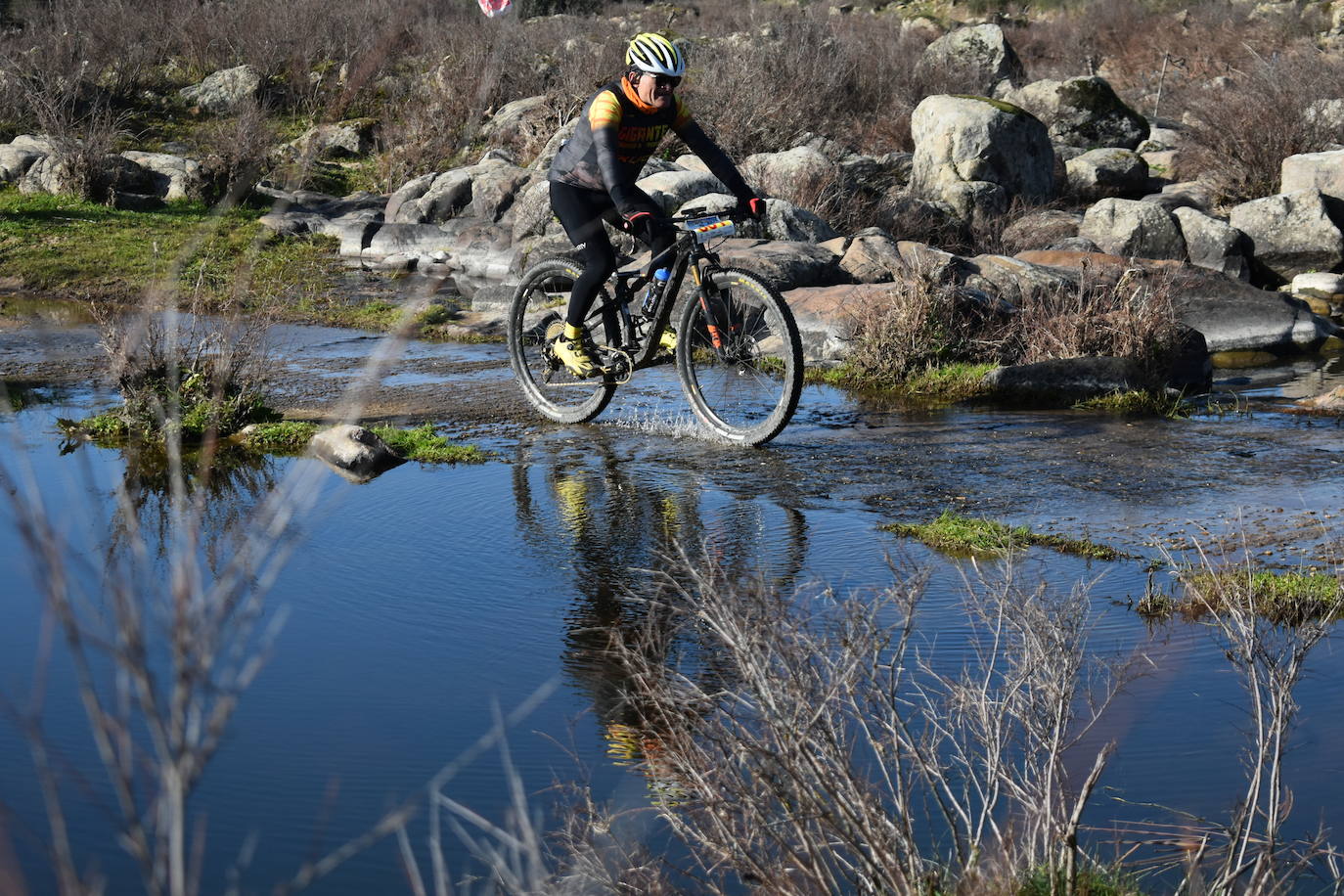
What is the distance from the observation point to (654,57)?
25.2 ft

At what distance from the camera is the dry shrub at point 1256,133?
21.1 m

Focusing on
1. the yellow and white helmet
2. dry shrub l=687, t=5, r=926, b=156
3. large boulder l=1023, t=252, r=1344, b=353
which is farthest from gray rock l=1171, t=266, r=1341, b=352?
dry shrub l=687, t=5, r=926, b=156

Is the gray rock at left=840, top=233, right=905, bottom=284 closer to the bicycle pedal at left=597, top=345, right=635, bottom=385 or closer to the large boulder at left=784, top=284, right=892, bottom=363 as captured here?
the large boulder at left=784, top=284, right=892, bottom=363

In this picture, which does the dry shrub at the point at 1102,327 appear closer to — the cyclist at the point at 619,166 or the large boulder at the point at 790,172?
the cyclist at the point at 619,166

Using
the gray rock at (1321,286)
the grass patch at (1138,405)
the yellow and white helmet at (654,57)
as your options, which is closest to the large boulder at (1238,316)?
the gray rock at (1321,286)

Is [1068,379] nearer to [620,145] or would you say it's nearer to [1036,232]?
[620,145]

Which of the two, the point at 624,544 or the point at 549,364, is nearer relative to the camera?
the point at 624,544

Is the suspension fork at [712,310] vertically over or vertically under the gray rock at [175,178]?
under

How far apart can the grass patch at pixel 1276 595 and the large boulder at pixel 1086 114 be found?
21674 mm

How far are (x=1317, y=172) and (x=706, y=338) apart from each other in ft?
47.8

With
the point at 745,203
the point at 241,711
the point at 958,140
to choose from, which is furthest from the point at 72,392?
the point at 958,140

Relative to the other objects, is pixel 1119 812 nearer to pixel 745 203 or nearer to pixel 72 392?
pixel 745 203

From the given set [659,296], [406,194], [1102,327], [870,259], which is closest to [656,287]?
[659,296]

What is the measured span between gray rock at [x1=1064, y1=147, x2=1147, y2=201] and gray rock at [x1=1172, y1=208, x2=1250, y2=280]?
4.77 meters
